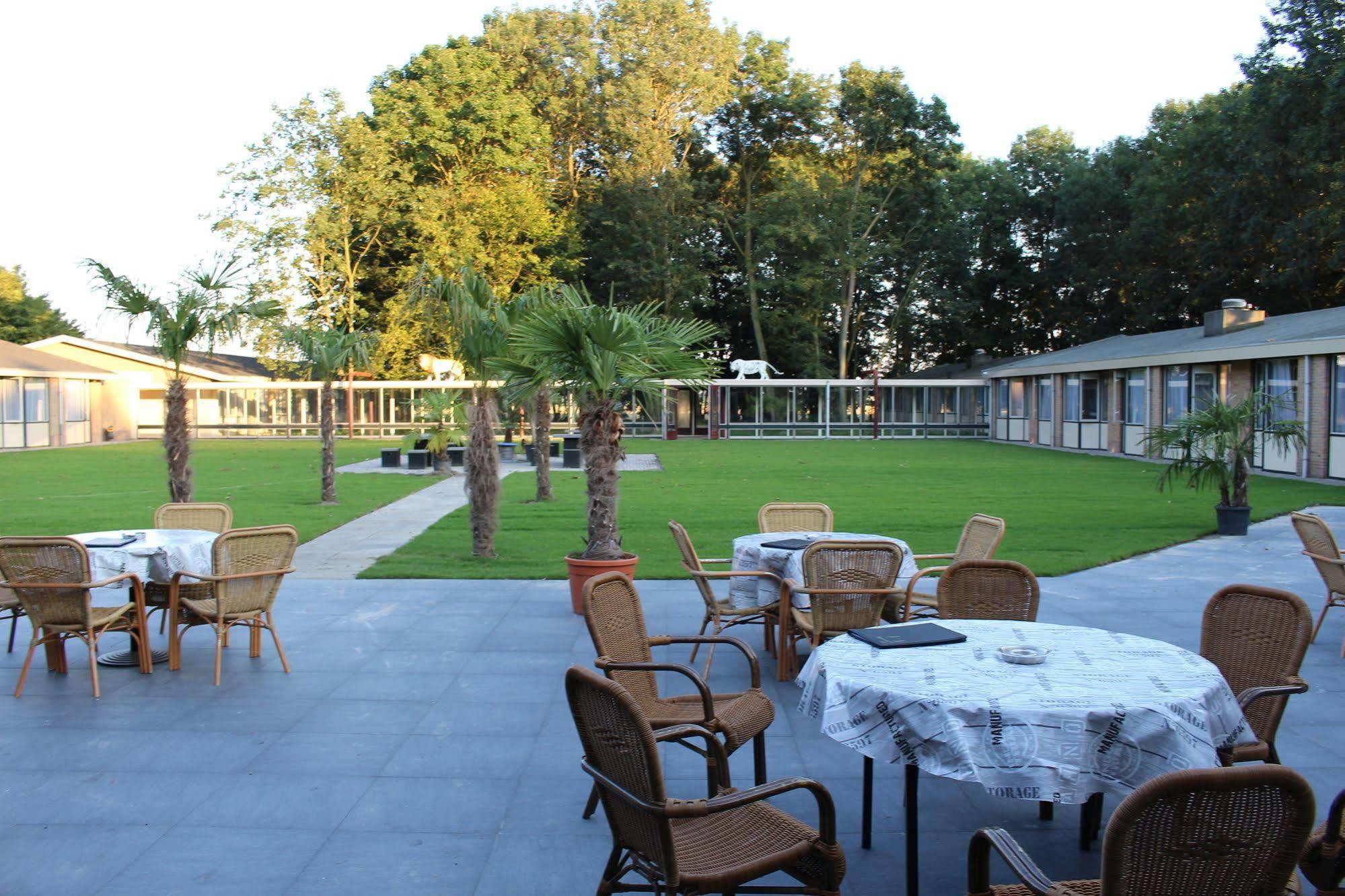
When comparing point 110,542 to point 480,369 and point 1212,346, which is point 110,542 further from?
point 1212,346

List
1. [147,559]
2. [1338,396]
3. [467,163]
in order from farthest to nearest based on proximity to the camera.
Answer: [467,163] < [1338,396] < [147,559]

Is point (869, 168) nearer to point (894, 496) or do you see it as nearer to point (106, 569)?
point (894, 496)

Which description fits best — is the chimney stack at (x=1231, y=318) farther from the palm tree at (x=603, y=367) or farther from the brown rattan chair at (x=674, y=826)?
the brown rattan chair at (x=674, y=826)

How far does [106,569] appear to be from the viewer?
20.9 ft

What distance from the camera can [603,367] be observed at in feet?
25.9

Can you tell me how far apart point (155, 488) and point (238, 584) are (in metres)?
14.5

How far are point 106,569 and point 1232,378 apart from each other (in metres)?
23.7

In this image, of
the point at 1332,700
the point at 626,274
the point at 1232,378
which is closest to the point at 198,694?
the point at 1332,700

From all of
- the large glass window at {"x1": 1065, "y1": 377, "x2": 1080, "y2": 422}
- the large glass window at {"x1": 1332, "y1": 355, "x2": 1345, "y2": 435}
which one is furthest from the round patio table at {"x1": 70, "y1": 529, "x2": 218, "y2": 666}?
the large glass window at {"x1": 1065, "y1": 377, "x2": 1080, "y2": 422}

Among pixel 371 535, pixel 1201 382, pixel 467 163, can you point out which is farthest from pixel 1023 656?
pixel 467 163

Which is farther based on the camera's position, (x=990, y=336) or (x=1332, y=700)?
(x=990, y=336)

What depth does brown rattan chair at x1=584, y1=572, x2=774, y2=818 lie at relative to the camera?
159 inches

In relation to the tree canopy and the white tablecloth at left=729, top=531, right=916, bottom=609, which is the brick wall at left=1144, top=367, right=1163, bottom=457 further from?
the white tablecloth at left=729, top=531, right=916, bottom=609

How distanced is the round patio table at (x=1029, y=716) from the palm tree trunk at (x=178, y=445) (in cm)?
939
